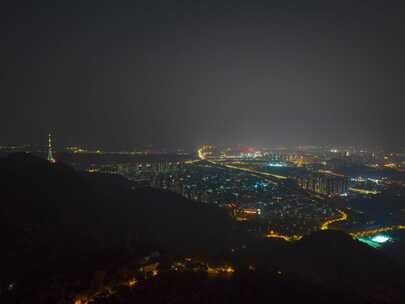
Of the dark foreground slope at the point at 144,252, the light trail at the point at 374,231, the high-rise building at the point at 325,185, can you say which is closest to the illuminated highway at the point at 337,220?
the light trail at the point at 374,231

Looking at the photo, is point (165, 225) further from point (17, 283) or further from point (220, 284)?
point (17, 283)

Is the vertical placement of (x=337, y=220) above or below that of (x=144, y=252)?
below

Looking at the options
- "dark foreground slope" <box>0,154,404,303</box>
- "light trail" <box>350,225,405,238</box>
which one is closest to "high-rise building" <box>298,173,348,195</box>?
"light trail" <box>350,225,405,238</box>

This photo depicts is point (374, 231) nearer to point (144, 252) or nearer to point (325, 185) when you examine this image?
point (325, 185)

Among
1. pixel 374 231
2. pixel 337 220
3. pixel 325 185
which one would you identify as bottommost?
pixel 374 231

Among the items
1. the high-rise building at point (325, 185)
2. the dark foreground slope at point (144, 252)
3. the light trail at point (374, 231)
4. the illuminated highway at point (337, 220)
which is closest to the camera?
the dark foreground slope at point (144, 252)

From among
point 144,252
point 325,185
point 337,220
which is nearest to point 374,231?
point 337,220

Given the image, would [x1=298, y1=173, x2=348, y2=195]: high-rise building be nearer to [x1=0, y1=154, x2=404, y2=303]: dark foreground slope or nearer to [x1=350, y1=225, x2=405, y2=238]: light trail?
[x1=350, y1=225, x2=405, y2=238]: light trail

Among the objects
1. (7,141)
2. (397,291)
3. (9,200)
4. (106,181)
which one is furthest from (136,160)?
(397,291)

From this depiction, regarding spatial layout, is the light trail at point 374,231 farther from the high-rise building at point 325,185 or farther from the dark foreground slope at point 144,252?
the high-rise building at point 325,185
